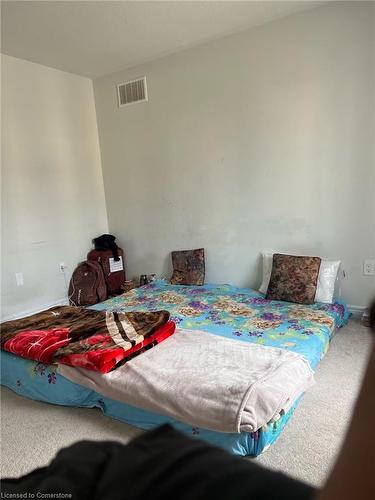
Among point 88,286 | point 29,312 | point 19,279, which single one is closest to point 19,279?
point 19,279

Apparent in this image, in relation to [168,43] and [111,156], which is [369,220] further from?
[111,156]

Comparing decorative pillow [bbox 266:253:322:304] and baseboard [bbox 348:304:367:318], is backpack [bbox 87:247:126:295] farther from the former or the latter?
baseboard [bbox 348:304:367:318]

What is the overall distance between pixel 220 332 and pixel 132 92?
106 inches

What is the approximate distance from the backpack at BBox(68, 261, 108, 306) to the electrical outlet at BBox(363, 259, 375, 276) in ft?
8.08

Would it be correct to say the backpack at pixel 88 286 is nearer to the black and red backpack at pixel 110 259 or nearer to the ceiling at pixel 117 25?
the black and red backpack at pixel 110 259

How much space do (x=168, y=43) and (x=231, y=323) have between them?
2.49m

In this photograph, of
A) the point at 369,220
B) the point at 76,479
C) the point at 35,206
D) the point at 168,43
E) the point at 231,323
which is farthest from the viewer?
the point at 35,206

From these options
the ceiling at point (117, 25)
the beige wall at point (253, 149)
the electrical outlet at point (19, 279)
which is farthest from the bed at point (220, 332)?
the ceiling at point (117, 25)

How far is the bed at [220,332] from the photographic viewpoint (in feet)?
4.93

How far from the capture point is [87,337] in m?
2.08

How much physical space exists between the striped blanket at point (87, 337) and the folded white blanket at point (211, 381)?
0.06 meters

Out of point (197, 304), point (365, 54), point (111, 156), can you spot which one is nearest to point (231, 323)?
point (197, 304)

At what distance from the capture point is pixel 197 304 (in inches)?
110

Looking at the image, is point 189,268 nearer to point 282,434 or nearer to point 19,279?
point 19,279
